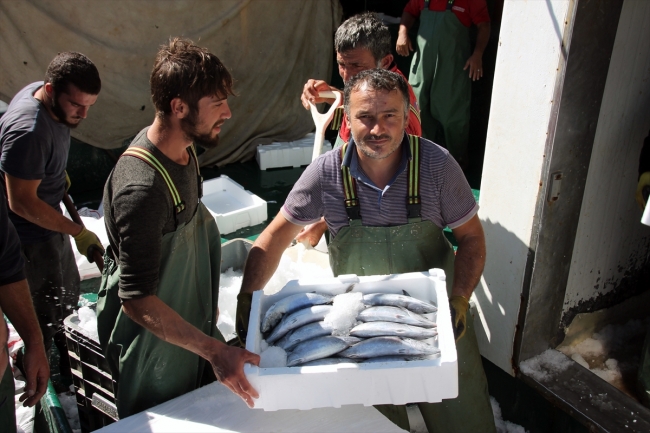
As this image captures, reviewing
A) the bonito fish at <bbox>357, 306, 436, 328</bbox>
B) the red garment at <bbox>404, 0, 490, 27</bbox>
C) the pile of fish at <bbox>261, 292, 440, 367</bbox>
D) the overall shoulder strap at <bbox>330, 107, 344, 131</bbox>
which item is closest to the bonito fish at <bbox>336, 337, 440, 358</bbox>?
the pile of fish at <bbox>261, 292, 440, 367</bbox>

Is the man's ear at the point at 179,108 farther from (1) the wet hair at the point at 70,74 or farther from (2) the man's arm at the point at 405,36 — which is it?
(2) the man's arm at the point at 405,36

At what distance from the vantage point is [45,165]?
345cm

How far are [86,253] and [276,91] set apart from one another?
15.3 ft

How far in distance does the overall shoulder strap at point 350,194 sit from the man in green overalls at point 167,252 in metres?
0.59

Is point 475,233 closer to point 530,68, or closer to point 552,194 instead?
point 552,194

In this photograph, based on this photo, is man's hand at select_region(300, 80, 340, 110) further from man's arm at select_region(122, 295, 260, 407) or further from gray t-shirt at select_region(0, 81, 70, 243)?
man's arm at select_region(122, 295, 260, 407)

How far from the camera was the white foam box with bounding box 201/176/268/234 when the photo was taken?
555 cm

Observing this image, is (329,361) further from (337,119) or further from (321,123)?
(337,119)

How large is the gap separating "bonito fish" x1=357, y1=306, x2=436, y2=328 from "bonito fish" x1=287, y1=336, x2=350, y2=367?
17 centimetres

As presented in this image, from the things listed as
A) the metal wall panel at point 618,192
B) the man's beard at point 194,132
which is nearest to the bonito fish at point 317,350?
the man's beard at point 194,132

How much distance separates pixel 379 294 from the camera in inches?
90.4

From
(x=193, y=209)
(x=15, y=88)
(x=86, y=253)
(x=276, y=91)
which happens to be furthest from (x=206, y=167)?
(x=193, y=209)

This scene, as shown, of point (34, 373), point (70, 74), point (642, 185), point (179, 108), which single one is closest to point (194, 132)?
point (179, 108)

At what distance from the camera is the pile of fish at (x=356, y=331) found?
202 centimetres
